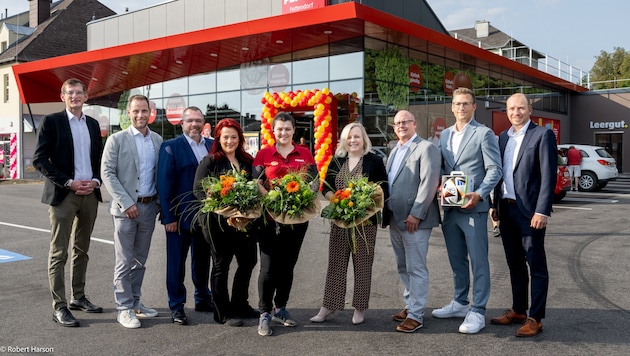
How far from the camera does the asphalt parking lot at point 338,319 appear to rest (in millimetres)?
4117

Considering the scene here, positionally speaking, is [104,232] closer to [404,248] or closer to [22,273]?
[22,273]

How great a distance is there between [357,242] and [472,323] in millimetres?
1189

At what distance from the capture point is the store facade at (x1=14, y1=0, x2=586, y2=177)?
16.2m

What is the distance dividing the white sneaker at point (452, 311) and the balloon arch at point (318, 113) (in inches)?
422

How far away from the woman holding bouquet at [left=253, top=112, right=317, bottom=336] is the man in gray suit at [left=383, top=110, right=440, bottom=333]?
0.79 m

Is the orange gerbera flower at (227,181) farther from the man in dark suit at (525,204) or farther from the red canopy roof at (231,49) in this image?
the red canopy roof at (231,49)

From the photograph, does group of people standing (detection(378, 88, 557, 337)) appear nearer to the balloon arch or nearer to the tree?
the balloon arch

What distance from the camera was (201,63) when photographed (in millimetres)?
20359

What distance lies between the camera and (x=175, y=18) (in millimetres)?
24609

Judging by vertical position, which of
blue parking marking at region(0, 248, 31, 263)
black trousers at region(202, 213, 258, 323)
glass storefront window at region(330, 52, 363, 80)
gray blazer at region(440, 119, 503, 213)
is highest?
glass storefront window at region(330, 52, 363, 80)

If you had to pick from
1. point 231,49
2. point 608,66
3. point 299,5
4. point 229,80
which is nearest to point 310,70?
point 231,49

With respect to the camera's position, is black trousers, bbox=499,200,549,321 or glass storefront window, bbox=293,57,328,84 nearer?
black trousers, bbox=499,200,549,321

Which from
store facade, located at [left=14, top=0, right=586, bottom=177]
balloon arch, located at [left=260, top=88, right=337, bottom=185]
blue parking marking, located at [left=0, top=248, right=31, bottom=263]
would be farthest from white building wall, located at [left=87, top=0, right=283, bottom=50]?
blue parking marking, located at [left=0, top=248, right=31, bottom=263]

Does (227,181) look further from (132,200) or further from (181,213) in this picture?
(132,200)
